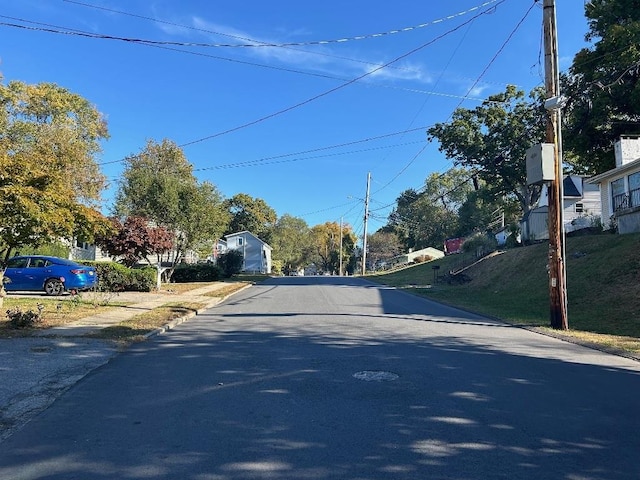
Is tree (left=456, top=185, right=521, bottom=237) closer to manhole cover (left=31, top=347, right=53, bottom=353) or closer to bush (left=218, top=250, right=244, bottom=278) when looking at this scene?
bush (left=218, top=250, right=244, bottom=278)

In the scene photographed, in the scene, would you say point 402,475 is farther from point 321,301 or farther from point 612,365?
point 321,301

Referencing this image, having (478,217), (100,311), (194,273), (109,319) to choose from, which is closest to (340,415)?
(109,319)

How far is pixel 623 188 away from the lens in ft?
87.6

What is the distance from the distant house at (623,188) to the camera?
77.6ft

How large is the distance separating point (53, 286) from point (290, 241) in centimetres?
7847

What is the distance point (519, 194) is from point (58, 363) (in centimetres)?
4435

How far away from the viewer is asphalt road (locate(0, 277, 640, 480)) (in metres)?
4.34

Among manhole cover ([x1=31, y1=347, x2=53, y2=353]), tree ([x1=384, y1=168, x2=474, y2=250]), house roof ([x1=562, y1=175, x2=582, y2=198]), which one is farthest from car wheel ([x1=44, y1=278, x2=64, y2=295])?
tree ([x1=384, y1=168, x2=474, y2=250])

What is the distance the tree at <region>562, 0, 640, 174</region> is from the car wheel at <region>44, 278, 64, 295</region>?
21.6m

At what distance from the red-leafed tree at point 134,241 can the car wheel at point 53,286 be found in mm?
4916

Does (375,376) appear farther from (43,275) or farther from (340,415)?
(43,275)

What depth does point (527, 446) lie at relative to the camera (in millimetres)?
4754

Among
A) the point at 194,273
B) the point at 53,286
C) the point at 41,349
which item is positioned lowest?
the point at 41,349

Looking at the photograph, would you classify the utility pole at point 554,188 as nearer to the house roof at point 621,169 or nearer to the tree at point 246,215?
Answer: the house roof at point 621,169
